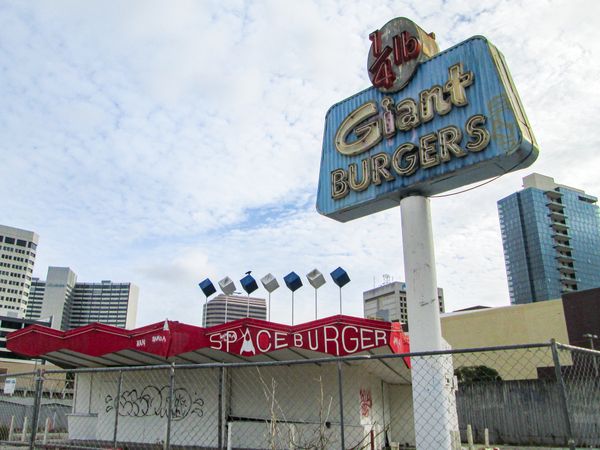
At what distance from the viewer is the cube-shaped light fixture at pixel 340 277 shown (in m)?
18.5

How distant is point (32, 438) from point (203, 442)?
11.8 metres

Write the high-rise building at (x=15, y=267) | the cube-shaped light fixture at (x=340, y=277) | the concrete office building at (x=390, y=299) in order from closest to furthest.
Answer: the cube-shaped light fixture at (x=340, y=277)
the concrete office building at (x=390, y=299)
the high-rise building at (x=15, y=267)

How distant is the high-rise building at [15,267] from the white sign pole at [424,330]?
6945 inches

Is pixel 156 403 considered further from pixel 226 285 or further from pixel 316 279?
pixel 316 279

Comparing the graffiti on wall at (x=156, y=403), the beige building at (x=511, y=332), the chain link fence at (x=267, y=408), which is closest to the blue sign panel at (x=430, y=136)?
the chain link fence at (x=267, y=408)

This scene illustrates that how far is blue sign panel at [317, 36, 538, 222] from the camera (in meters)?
12.1

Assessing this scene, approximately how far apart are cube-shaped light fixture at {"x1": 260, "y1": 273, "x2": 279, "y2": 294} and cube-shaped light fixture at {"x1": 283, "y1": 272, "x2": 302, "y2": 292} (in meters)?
0.59

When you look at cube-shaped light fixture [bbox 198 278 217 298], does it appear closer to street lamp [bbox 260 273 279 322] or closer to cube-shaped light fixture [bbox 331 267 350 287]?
street lamp [bbox 260 273 279 322]

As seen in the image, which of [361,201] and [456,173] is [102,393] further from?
[456,173]

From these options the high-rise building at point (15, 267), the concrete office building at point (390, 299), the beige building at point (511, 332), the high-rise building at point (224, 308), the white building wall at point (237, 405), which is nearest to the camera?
the white building wall at point (237, 405)

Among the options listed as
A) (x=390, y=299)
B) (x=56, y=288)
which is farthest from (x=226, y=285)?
(x=56, y=288)

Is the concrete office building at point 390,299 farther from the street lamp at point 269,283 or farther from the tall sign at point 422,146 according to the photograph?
the tall sign at point 422,146

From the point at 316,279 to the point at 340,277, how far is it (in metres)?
1.09

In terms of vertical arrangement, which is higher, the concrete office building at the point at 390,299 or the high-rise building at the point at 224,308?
the concrete office building at the point at 390,299
